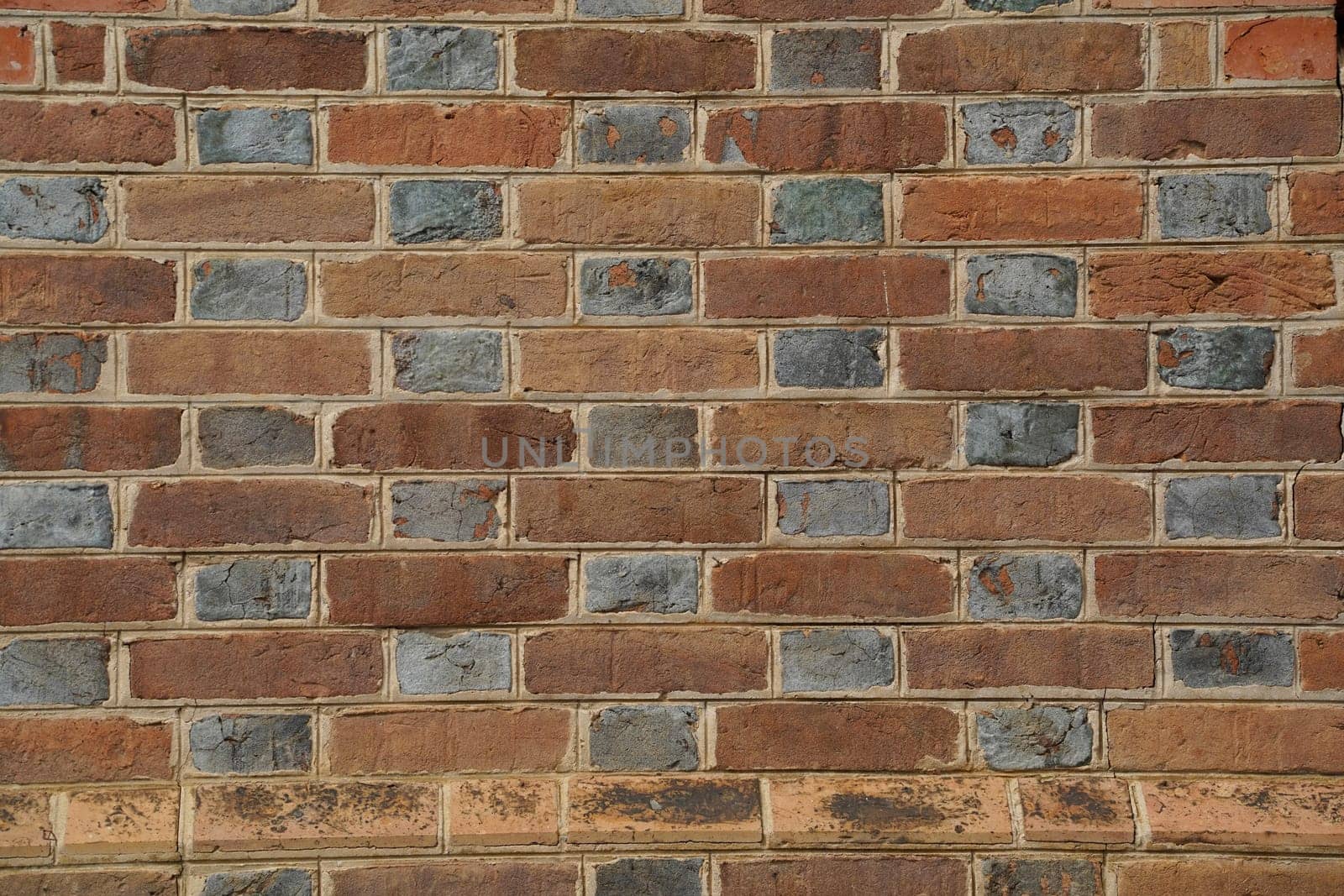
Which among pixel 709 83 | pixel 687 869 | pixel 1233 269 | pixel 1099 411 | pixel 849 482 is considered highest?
pixel 709 83

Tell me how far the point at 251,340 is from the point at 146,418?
0.64 feet

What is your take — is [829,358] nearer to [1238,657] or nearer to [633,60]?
[633,60]

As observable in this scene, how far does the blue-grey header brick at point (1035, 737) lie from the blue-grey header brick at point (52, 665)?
1.34m

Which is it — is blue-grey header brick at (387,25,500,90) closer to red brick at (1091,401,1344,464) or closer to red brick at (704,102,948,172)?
red brick at (704,102,948,172)

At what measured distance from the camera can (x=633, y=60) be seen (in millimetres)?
1583

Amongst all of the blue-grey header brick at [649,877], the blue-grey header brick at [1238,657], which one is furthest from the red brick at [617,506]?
the blue-grey header brick at [1238,657]

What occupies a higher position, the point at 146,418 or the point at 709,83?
the point at 709,83

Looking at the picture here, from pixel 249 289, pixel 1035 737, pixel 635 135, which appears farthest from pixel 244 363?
pixel 1035 737

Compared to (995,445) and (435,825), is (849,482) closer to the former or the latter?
(995,445)

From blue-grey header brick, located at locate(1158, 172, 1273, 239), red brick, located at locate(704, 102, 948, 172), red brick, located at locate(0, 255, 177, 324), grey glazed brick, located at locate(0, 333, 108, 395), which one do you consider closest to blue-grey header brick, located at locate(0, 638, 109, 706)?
grey glazed brick, located at locate(0, 333, 108, 395)

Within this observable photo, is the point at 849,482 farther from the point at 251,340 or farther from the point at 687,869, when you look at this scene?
the point at 251,340

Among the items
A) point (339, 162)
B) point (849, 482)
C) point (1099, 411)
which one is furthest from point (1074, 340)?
point (339, 162)

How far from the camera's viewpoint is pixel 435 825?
5.11 ft

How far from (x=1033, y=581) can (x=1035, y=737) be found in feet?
0.79
